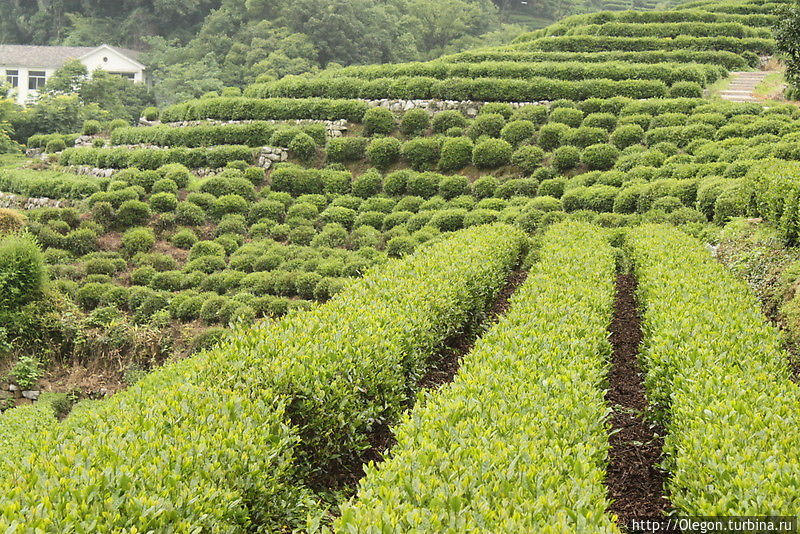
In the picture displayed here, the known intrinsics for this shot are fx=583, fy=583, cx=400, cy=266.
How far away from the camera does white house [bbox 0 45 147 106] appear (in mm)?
46812

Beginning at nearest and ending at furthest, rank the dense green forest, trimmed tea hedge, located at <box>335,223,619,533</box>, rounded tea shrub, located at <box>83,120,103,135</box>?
trimmed tea hedge, located at <box>335,223,619,533</box>
rounded tea shrub, located at <box>83,120,103,135</box>
the dense green forest

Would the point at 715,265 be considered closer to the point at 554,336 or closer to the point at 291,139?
the point at 554,336

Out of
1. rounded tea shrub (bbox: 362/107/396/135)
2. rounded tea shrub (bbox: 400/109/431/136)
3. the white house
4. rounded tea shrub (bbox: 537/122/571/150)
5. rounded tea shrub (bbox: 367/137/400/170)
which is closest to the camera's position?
rounded tea shrub (bbox: 537/122/571/150)

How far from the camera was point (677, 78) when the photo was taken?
22.2 meters

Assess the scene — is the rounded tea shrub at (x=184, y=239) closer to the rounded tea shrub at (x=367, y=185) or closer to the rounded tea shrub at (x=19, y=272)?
the rounded tea shrub at (x=19, y=272)

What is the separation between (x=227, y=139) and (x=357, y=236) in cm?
874

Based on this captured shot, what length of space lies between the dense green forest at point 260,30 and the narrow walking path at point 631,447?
114 ft

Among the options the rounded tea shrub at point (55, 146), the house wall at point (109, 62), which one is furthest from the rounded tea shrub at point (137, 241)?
the house wall at point (109, 62)

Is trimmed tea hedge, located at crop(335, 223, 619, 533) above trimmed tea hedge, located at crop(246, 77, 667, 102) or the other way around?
the other way around

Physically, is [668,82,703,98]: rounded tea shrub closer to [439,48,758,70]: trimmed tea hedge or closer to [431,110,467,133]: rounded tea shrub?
[439,48,758,70]: trimmed tea hedge

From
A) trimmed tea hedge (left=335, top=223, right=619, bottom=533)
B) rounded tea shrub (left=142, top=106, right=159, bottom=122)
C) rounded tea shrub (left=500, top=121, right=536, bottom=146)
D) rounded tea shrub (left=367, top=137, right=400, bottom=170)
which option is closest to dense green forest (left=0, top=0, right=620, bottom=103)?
rounded tea shrub (left=142, top=106, right=159, bottom=122)

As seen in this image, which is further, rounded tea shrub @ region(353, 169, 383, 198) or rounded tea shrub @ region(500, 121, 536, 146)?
rounded tea shrub @ region(500, 121, 536, 146)

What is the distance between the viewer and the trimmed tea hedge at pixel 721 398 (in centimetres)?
332

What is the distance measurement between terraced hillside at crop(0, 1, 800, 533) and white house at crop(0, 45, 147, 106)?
2583 centimetres
